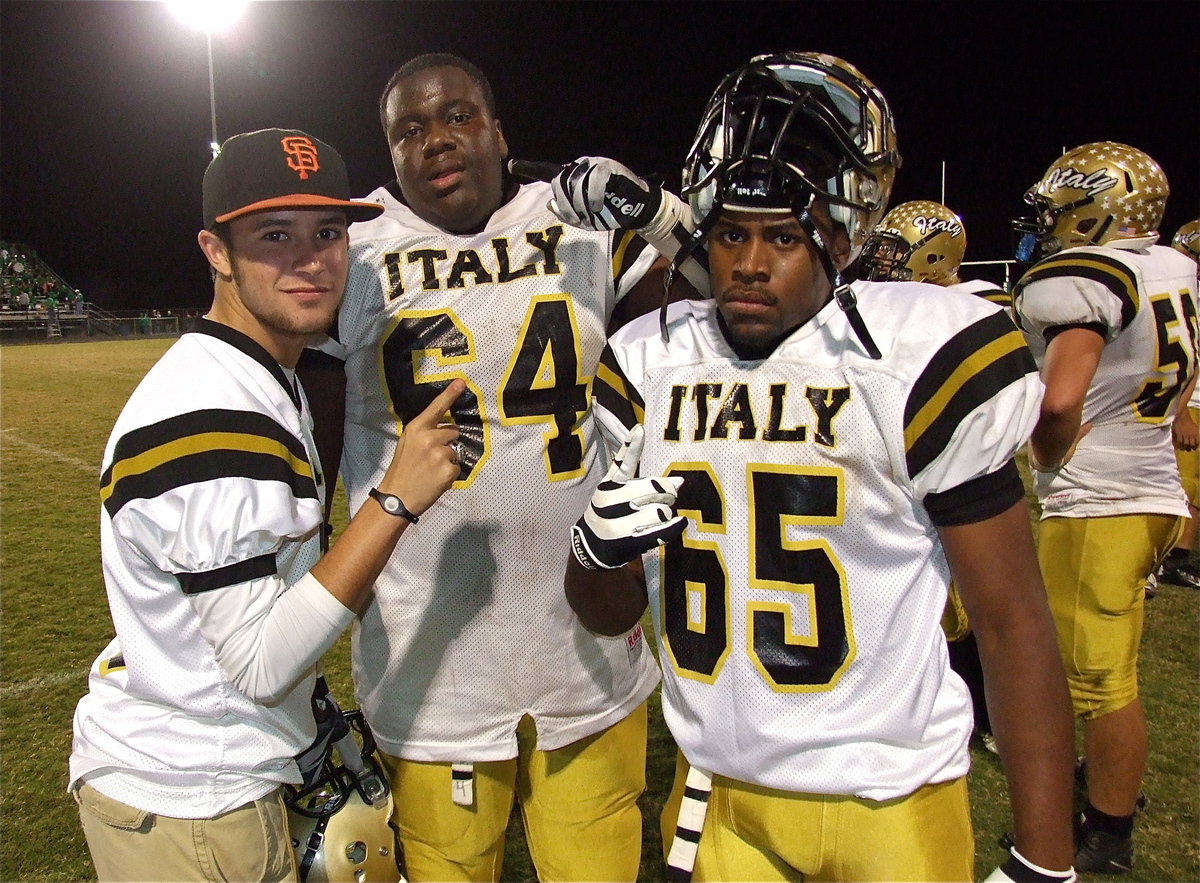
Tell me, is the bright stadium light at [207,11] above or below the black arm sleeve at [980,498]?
above

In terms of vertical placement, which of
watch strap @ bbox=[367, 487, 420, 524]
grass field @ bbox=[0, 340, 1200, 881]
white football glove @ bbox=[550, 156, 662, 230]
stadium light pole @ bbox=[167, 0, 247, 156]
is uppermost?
stadium light pole @ bbox=[167, 0, 247, 156]

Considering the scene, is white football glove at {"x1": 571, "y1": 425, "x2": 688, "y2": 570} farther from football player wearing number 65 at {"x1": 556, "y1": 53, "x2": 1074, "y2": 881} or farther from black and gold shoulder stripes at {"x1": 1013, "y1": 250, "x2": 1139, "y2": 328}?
black and gold shoulder stripes at {"x1": 1013, "y1": 250, "x2": 1139, "y2": 328}

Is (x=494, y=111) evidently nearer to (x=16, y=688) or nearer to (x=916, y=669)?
(x=916, y=669)

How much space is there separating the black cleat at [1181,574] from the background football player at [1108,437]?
3.11 meters

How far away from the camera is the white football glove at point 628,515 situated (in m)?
1.38

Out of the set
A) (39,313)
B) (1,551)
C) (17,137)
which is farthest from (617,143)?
(17,137)

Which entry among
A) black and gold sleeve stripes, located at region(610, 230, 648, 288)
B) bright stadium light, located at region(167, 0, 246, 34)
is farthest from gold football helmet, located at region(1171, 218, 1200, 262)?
bright stadium light, located at region(167, 0, 246, 34)

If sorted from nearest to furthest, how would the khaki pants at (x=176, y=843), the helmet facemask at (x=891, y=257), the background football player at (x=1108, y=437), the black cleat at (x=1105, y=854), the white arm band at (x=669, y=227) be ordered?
the khaki pants at (x=176, y=843)
the white arm band at (x=669, y=227)
the background football player at (x=1108, y=437)
the black cleat at (x=1105, y=854)
the helmet facemask at (x=891, y=257)

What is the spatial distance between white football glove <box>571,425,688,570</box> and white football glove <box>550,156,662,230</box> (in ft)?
1.89

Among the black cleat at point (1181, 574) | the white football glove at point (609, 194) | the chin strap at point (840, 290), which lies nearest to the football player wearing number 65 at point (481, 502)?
the white football glove at point (609, 194)

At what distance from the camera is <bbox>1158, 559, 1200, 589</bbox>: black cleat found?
5.60m

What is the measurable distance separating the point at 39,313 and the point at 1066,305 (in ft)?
109

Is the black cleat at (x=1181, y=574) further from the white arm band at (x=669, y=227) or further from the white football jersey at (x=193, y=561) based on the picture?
the white football jersey at (x=193, y=561)

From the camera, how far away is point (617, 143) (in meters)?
18.6
